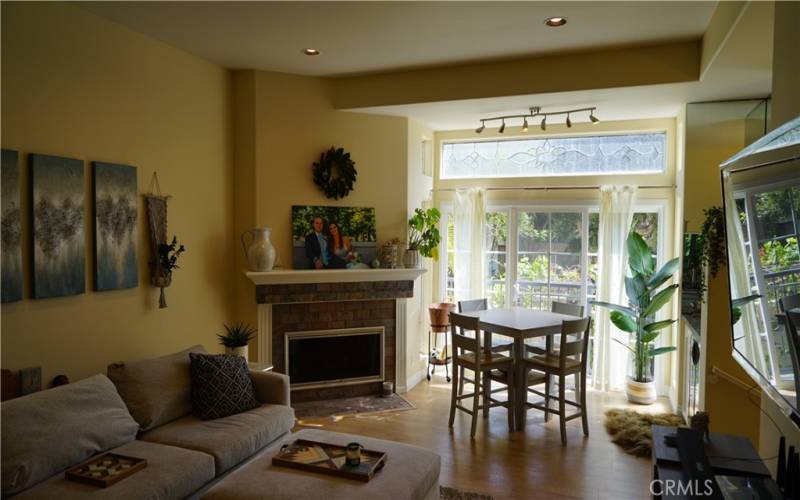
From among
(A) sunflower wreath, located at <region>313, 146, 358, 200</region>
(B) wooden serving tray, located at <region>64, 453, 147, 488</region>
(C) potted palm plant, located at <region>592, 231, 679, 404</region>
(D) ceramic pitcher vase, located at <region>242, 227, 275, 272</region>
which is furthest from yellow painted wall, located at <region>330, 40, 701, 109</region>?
(B) wooden serving tray, located at <region>64, 453, 147, 488</region>

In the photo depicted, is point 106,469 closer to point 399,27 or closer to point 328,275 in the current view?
point 328,275

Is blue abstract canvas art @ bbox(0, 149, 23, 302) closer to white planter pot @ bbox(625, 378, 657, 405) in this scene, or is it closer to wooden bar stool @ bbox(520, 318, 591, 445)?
wooden bar stool @ bbox(520, 318, 591, 445)

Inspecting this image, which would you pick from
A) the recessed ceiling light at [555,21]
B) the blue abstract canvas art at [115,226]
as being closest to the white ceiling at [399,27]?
the recessed ceiling light at [555,21]

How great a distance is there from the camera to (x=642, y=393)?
16.0 ft

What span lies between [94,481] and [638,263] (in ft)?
15.2

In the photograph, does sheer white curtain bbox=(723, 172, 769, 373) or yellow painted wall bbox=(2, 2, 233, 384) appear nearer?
sheer white curtain bbox=(723, 172, 769, 373)

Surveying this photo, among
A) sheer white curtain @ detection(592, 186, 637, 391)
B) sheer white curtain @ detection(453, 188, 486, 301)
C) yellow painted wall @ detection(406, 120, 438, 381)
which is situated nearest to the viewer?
sheer white curtain @ detection(592, 186, 637, 391)

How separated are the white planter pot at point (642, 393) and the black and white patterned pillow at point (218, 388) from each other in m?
3.62

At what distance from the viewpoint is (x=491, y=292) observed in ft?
19.2

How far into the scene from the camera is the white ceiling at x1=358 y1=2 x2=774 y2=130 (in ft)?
9.09

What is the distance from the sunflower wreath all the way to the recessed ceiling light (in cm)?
220

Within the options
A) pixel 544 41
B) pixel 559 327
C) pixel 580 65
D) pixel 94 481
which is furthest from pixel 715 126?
pixel 94 481

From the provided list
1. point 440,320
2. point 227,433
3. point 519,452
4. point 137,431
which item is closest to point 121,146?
point 137,431

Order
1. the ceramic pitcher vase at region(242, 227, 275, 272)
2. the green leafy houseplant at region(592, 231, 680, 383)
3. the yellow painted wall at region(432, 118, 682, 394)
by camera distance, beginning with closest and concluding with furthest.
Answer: the ceramic pitcher vase at region(242, 227, 275, 272) → the green leafy houseplant at region(592, 231, 680, 383) → the yellow painted wall at region(432, 118, 682, 394)
